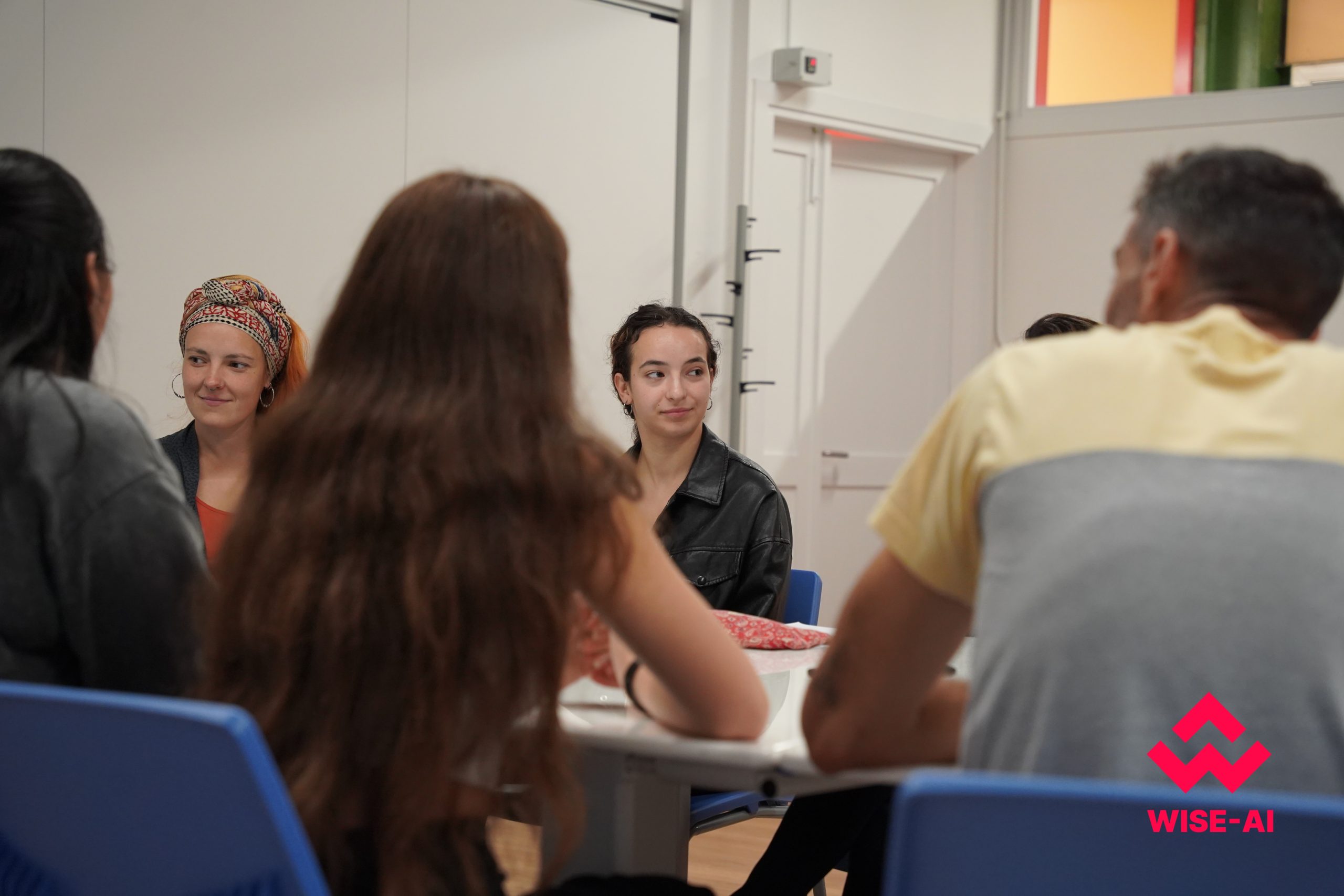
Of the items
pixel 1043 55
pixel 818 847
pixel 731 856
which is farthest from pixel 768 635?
pixel 1043 55

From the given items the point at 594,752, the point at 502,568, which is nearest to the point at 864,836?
the point at 594,752

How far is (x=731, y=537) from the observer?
270cm

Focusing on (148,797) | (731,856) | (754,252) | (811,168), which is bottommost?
(731,856)

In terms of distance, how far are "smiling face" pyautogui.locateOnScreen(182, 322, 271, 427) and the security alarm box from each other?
338cm

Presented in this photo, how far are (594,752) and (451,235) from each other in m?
0.59

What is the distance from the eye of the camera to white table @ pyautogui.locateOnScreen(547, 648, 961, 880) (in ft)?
4.18

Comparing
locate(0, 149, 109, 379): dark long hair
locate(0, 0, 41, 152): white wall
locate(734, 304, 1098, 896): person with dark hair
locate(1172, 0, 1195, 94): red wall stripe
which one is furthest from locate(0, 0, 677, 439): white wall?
locate(0, 149, 109, 379): dark long hair

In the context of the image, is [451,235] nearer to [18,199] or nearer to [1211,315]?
[18,199]

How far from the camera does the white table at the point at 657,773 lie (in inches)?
50.2

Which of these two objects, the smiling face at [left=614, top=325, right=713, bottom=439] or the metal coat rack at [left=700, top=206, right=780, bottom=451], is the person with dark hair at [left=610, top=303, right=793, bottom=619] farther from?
the metal coat rack at [left=700, top=206, right=780, bottom=451]

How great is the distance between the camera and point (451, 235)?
3.93 ft

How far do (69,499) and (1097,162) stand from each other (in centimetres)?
556

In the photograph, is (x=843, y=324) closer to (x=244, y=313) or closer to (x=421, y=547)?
(x=244, y=313)

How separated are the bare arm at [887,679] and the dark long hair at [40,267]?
0.84 metres
